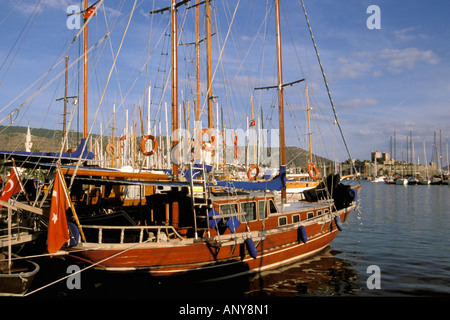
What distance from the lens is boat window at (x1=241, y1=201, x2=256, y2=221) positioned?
14.7m

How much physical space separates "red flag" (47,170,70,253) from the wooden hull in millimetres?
1526

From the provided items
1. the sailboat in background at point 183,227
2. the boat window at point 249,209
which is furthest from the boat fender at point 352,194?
the boat window at point 249,209

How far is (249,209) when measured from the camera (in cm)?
1491

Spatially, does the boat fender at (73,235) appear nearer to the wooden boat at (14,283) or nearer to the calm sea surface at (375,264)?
the wooden boat at (14,283)

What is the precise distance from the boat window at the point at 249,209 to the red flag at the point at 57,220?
24.4ft

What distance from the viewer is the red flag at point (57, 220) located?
9.41 meters

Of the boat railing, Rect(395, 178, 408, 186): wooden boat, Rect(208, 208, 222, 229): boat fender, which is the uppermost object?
Rect(208, 208, 222, 229): boat fender

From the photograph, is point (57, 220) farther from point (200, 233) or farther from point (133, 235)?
point (200, 233)

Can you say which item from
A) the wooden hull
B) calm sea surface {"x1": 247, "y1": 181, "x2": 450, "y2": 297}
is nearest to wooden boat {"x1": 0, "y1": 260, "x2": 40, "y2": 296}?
the wooden hull

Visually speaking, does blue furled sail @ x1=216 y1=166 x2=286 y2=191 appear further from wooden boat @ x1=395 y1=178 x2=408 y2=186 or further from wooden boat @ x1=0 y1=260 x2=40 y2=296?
wooden boat @ x1=395 y1=178 x2=408 y2=186

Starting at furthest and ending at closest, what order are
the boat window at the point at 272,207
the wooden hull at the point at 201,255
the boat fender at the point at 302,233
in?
1. the boat window at the point at 272,207
2. the boat fender at the point at 302,233
3. the wooden hull at the point at 201,255

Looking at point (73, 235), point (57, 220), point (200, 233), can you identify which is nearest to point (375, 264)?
point (200, 233)
